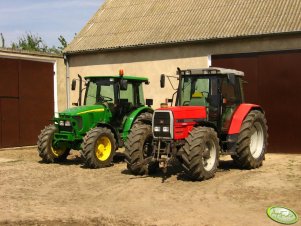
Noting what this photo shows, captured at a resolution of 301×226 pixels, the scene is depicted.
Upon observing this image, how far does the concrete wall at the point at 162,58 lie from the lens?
13.5 meters

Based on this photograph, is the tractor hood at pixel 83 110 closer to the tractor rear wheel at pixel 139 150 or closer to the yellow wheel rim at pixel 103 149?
the yellow wheel rim at pixel 103 149

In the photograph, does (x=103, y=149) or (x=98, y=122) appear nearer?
(x=103, y=149)

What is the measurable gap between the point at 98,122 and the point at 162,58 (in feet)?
16.1

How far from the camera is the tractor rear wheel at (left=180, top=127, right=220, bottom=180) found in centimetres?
873

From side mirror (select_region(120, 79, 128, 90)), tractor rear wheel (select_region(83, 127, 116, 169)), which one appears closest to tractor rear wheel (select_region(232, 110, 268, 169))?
tractor rear wheel (select_region(83, 127, 116, 169))

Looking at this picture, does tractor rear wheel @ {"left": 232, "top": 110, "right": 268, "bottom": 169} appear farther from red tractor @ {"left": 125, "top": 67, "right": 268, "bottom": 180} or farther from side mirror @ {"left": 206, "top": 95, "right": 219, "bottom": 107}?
side mirror @ {"left": 206, "top": 95, "right": 219, "bottom": 107}

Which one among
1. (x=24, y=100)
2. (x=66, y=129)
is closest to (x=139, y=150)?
(x=66, y=129)

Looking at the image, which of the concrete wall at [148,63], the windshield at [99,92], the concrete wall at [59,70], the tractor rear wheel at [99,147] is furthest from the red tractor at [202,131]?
the concrete wall at [59,70]

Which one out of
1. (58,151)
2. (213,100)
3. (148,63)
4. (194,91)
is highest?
(148,63)

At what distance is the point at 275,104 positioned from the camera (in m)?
13.3

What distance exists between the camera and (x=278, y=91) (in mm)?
13227

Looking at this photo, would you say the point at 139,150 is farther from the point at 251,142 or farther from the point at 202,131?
the point at 251,142

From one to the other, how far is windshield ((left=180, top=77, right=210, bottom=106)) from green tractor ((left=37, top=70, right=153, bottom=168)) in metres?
1.17

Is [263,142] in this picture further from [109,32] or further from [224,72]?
[109,32]
